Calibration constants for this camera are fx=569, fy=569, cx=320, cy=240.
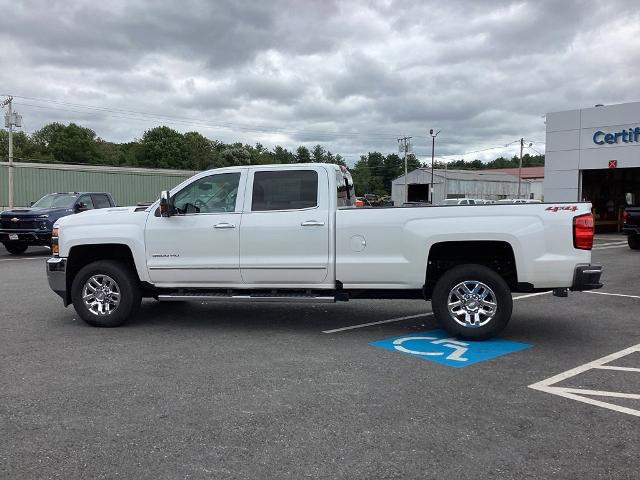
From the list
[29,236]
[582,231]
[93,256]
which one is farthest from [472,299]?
[29,236]

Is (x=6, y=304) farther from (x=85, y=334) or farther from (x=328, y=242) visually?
(x=328, y=242)

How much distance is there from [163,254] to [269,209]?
56.2 inches

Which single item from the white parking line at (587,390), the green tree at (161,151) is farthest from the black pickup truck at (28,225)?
the green tree at (161,151)

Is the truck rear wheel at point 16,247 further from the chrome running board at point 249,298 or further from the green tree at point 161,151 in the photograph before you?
the green tree at point 161,151

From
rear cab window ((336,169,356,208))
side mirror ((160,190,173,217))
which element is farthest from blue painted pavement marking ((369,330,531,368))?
side mirror ((160,190,173,217))

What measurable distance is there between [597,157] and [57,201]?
23356mm

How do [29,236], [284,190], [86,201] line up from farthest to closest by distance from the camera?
[86,201], [29,236], [284,190]

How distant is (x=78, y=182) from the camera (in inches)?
1297

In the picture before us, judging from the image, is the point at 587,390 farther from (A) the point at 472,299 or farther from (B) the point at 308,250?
(B) the point at 308,250

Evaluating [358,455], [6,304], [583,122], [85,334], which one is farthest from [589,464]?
[583,122]

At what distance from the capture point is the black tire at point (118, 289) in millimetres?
7129

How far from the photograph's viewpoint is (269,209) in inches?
272

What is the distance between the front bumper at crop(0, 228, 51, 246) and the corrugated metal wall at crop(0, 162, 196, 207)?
16904mm

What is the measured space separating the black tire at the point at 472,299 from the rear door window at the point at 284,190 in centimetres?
185
